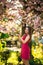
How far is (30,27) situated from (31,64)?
1.30 m

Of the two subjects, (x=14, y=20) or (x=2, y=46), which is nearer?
(x=14, y=20)

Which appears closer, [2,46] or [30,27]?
[30,27]

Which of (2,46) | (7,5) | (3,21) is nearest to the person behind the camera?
(7,5)

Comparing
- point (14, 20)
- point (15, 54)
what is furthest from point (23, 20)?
point (15, 54)

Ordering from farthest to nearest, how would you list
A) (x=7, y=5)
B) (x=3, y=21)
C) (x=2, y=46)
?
(x=2, y=46) → (x=3, y=21) → (x=7, y=5)

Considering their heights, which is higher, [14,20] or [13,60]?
[14,20]

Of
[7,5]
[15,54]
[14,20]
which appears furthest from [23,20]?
[15,54]

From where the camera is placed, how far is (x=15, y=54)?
715 cm

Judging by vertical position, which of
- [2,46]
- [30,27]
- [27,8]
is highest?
[27,8]

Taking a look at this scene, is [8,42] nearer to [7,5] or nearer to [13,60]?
[13,60]

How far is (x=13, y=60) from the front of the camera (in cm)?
691

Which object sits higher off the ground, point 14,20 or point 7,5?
point 7,5

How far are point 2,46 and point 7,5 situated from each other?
5.84 ft

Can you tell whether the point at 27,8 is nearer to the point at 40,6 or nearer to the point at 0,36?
the point at 40,6
